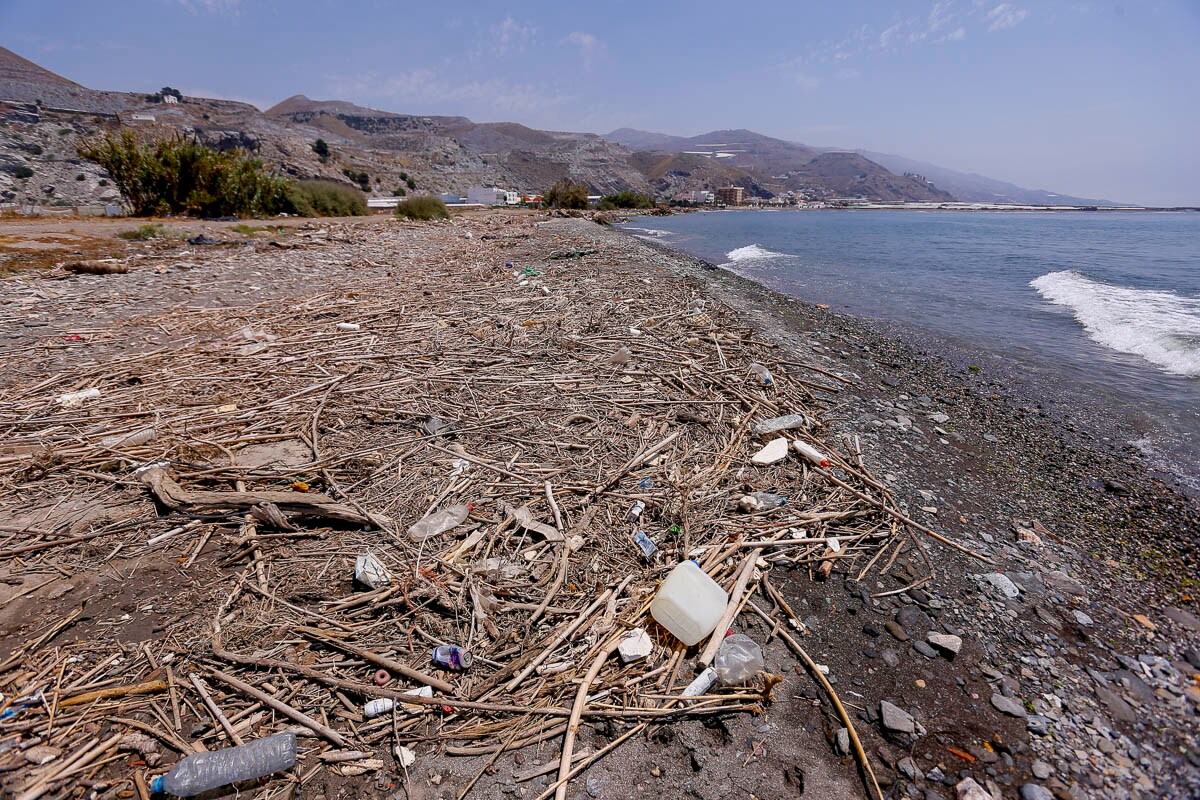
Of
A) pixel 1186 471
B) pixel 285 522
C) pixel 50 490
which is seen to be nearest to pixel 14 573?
pixel 50 490

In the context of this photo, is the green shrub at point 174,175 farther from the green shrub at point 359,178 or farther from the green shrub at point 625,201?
the green shrub at point 625,201

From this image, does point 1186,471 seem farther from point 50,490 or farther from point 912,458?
point 50,490

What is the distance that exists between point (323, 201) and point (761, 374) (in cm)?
3575

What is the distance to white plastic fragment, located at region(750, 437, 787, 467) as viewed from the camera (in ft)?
13.1

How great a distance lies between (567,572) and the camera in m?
2.85

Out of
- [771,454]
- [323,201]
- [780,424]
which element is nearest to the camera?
[771,454]

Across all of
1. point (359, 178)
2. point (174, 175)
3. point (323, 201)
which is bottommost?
point (323, 201)

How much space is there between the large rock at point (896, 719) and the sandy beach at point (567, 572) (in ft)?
0.04

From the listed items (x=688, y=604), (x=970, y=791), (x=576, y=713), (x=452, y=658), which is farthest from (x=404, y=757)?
(x=970, y=791)

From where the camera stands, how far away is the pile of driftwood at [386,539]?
2.03 m

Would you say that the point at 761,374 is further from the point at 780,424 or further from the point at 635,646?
the point at 635,646

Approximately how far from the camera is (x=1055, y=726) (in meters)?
2.21

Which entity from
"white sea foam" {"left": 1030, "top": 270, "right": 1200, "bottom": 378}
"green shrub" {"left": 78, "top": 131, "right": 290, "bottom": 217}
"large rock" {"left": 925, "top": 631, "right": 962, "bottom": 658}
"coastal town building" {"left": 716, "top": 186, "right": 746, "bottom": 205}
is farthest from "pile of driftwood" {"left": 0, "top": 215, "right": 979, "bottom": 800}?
"coastal town building" {"left": 716, "top": 186, "right": 746, "bottom": 205}

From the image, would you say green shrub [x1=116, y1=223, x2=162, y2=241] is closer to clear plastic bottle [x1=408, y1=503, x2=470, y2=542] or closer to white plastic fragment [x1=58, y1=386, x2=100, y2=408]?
white plastic fragment [x1=58, y1=386, x2=100, y2=408]
